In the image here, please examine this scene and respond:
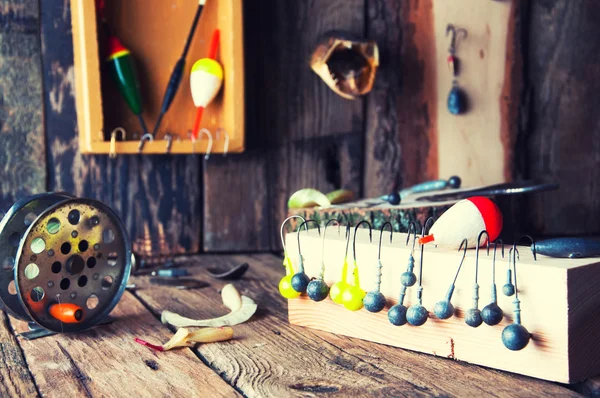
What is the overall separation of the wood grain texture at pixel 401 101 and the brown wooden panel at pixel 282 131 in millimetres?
40

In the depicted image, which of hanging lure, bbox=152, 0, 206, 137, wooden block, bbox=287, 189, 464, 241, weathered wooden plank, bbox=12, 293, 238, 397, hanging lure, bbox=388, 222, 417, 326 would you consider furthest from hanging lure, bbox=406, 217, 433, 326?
hanging lure, bbox=152, 0, 206, 137

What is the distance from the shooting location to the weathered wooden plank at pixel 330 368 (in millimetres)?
934

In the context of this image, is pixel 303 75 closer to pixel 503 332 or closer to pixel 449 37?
pixel 449 37

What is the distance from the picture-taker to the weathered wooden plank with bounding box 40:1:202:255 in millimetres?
1703

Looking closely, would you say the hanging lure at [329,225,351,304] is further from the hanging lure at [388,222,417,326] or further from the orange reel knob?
the orange reel knob

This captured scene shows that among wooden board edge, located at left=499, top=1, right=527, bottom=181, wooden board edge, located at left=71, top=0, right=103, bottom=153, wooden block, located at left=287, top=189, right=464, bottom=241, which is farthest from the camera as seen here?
wooden board edge, located at left=499, top=1, right=527, bottom=181

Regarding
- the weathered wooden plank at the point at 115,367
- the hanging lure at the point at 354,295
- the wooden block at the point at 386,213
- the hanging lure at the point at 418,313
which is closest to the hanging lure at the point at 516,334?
the hanging lure at the point at 418,313

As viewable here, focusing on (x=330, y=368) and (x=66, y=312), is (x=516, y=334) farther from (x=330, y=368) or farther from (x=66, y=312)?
(x=66, y=312)

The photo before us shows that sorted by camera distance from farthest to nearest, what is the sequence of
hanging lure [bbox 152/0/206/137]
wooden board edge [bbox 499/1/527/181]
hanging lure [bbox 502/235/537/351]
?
wooden board edge [bbox 499/1/527/181] < hanging lure [bbox 152/0/206/137] < hanging lure [bbox 502/235/537/351]

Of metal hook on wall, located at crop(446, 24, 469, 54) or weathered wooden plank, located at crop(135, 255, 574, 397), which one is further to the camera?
metal hook on wall, located at crop(446, 24, 469, 54)

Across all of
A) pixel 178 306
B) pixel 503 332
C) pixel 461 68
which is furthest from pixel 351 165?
pixel 503 332

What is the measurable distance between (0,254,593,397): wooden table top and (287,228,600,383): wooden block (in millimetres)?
20

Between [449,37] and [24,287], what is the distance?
1194mm

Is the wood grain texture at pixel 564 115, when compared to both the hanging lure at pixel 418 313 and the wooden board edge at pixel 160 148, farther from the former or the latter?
the hanging lure at pixel 418 313
